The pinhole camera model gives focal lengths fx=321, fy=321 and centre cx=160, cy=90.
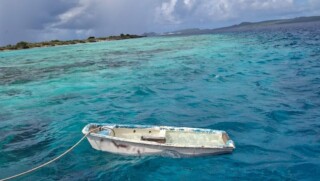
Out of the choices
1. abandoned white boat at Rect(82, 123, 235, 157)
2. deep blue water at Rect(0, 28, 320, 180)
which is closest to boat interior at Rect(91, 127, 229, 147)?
abandoned white boat at Rect(82, 123, 235, 157)

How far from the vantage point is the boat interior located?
12352 millimetres

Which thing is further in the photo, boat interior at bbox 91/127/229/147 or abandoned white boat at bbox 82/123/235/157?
boat interior at bbox 91/127/229/147

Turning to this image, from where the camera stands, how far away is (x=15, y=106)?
A: 2272 cm

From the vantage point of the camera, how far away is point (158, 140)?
1253cm

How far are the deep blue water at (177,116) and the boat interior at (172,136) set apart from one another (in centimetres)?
78

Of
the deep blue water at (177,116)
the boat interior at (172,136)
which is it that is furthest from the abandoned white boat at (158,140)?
the deep blue water at (177,116)

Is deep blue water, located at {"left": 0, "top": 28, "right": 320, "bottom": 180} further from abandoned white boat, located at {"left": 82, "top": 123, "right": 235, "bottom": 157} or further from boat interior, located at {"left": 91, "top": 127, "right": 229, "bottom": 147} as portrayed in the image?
boat interior, located at {"left": 91, "top": 127, "right": 229, "bottom": 147}

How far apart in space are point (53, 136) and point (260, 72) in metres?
20.0

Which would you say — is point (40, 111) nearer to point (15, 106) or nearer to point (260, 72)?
point (15, 106)

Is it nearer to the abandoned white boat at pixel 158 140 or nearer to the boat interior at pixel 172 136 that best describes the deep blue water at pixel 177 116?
the abandoned white boat at pixel 158 140

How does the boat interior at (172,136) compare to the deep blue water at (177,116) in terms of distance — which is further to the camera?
the boat interior at (172,136)

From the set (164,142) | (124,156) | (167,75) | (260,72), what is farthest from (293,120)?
(167,75)

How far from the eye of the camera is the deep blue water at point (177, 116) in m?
11.6

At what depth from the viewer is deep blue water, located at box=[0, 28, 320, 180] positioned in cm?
1155
